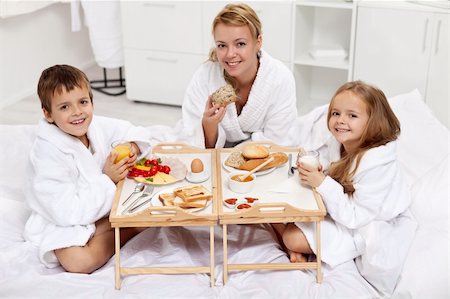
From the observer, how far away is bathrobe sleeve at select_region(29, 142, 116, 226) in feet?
6.65

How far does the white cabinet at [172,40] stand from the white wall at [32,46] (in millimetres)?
581

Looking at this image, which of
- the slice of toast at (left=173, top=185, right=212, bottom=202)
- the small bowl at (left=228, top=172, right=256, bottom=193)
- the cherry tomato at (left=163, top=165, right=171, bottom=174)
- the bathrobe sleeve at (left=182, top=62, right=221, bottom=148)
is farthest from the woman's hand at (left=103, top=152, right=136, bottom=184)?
the bathrobe sleeve at (left=182, top=62, right=221, bottom=148)

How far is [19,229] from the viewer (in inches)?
89.7

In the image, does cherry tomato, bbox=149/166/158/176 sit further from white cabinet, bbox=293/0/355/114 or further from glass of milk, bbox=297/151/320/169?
white cabinet, bbox=293/0/355/114

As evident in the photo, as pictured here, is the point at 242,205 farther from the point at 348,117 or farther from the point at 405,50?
the point at 405,50

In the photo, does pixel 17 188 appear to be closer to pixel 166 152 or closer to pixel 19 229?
pixel 19 229

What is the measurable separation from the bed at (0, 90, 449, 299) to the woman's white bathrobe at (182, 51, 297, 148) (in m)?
0.43

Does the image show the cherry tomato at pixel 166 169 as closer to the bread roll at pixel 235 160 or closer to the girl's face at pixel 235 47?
the bread roll at pixel 235 160

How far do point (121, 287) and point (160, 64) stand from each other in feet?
6.93

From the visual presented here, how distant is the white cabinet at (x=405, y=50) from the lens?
332 centimetres

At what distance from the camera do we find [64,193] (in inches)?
80.3


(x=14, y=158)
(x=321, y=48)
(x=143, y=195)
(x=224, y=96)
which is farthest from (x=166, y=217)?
(x=321, y=48)

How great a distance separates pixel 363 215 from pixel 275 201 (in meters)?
0.28

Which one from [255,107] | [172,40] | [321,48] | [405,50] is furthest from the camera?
[172,40]
